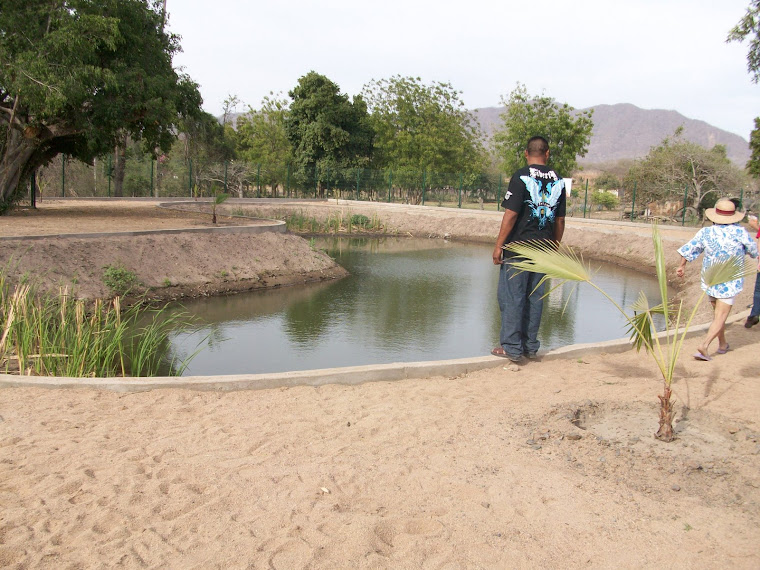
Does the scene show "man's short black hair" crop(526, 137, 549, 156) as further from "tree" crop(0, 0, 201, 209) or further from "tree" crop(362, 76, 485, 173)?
"tree" crop(362, 76, 485, 173)

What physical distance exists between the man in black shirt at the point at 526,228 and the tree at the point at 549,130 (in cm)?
3083

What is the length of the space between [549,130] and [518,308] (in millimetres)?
32276

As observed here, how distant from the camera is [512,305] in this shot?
19.8 feet

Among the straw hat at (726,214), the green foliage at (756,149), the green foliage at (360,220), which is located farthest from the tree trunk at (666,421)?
the green foliage at (756,149)

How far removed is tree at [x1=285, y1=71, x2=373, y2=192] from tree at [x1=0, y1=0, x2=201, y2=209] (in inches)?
839

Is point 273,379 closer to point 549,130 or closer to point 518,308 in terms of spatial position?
point 518,308

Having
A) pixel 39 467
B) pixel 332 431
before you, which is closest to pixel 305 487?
pixel 332 431

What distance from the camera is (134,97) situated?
15.5m

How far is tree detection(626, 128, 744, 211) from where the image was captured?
30.0 meters

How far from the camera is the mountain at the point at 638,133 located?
139625 mm

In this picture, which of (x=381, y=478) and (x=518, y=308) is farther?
(x=518, y=308)

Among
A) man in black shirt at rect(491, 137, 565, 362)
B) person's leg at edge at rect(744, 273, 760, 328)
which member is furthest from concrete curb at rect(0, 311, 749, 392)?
person's leg at edge at rect(744, 273, 760, 328)

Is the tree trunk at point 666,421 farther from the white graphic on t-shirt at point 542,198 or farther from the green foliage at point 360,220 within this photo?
the green foliage at point 360,220

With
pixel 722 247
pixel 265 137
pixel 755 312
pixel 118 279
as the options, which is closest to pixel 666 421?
pixel 722 247
